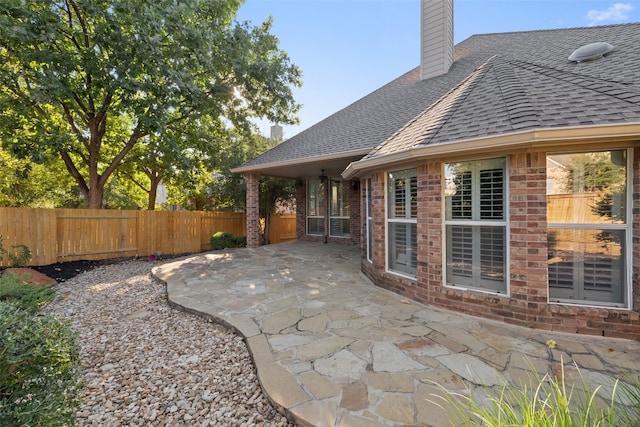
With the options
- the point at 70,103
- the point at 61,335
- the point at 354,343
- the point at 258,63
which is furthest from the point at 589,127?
the point at 70,103

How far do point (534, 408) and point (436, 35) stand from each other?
1051 cm

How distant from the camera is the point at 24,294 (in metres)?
5.04

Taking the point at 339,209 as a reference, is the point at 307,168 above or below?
above

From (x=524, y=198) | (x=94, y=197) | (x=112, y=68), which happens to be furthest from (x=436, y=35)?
(x=94, y=197)

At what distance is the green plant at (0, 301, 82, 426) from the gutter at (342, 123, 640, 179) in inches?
165

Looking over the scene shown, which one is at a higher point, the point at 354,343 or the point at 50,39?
the point at 50,39

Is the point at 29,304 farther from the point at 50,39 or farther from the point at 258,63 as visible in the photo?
the point at 258,63

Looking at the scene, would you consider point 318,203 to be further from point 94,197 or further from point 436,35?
point 94,197

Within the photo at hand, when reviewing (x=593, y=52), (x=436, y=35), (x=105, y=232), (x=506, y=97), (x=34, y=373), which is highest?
(x=436, y=35)

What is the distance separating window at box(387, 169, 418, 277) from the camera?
4.92 m

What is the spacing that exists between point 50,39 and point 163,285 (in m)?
6.86

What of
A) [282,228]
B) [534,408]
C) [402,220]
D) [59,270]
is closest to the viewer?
[534,408]

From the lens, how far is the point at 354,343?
3.28 metres

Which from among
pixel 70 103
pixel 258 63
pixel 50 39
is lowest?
pixel 70 103
